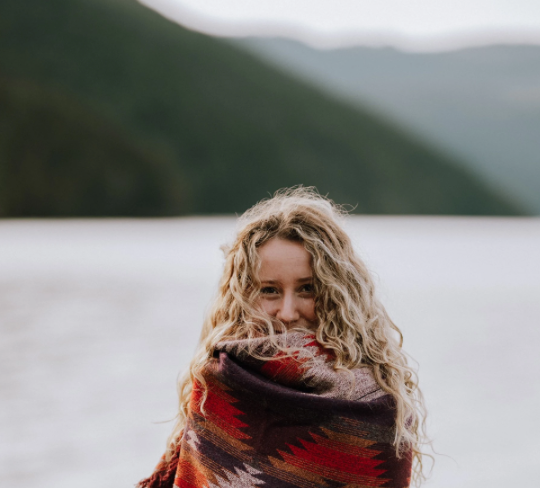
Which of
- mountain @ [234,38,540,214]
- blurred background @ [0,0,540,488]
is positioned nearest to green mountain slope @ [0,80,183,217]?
blurred background @ [0,0,540,488]

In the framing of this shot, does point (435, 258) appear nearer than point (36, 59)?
Yes

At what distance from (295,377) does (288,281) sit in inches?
8.6

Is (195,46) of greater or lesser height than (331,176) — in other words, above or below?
above

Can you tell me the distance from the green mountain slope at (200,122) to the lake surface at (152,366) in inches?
1761

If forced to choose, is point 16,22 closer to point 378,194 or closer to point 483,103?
point 378,194

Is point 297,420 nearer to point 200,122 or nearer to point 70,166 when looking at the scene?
point 70,166

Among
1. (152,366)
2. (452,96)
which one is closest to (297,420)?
(152,366)

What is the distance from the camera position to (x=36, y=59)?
67625mm

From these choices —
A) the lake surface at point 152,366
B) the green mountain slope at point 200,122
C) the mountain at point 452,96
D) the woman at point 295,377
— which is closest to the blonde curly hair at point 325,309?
the woman at point 295,377

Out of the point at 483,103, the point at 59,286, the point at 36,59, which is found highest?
the point at 483,103

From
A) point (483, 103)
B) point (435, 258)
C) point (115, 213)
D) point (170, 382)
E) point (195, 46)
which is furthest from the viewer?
point (483, 103)

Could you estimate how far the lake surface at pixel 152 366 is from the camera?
3.98 m

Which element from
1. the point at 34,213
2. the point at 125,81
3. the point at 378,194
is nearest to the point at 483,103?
the point at 378,194

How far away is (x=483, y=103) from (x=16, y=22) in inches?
2789
